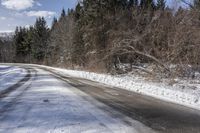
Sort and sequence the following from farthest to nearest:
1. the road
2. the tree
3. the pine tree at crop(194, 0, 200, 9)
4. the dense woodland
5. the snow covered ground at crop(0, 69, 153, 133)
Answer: the tree < the pine tree at crop(194, 0, 200, 9) < the dense woodland < the road < the snow covered ground at crop(0, 69, 153, 133)

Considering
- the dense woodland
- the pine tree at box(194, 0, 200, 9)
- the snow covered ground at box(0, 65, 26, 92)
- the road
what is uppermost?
the pine tree at box(194, 0, 200, 9)

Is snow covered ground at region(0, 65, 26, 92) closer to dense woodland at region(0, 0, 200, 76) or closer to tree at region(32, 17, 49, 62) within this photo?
dense woodland at region(0, 0, 200, 76)

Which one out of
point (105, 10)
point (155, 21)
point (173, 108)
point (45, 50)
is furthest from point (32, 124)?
point (45, 50)

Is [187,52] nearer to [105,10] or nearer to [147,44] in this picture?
[147,44]

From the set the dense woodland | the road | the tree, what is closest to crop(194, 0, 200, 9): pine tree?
the dense woodland

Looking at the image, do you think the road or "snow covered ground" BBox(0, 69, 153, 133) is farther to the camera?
the road

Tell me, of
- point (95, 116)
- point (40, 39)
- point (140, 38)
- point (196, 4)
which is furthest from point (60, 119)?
point (40, 39)

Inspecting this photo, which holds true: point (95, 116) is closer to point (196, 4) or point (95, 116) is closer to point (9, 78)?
point (196, 4)

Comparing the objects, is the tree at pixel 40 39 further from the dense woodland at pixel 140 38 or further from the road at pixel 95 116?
the road at pixel 95 116

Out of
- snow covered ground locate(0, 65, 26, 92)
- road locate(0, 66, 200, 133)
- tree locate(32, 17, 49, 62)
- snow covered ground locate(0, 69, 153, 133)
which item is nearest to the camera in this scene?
snow covered ground locate(0, 69, 153, 133)

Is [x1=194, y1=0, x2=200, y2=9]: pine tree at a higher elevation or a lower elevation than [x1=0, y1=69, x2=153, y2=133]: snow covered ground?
higher

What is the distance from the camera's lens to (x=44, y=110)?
9.45 meters

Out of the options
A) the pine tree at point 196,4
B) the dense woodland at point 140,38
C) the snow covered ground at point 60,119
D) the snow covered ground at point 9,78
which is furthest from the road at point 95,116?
the pine tree at point 196,4

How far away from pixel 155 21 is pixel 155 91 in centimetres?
1155
